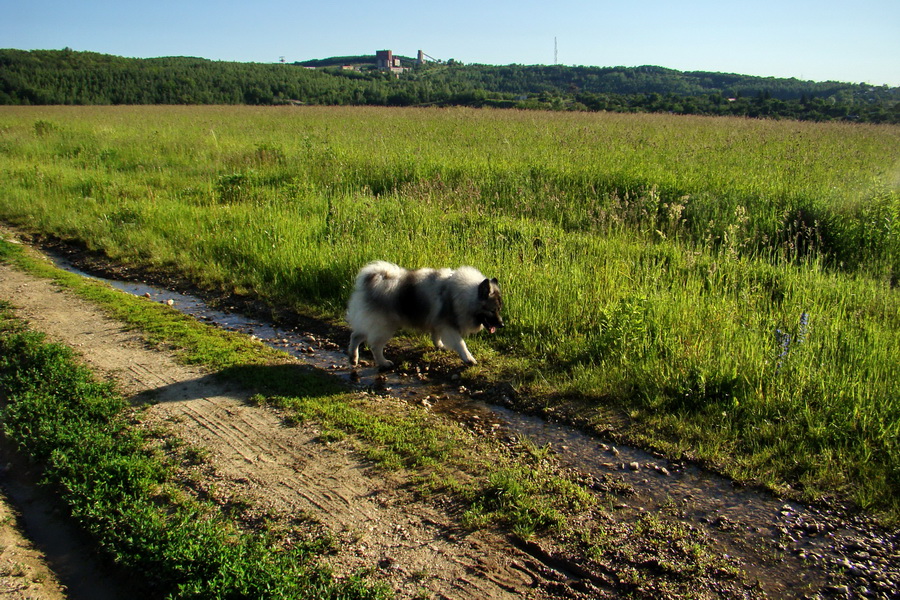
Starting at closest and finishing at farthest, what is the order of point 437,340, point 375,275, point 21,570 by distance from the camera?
point 21,570
point 375,275
point 437,340

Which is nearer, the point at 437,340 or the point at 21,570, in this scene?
the point at 21,570

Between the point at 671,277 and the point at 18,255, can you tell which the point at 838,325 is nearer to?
the point at 671,277

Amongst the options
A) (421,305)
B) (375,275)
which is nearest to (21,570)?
(375,275)

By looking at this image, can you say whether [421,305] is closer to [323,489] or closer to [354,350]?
[354,350]

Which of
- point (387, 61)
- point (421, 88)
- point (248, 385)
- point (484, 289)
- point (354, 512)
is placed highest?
point (387, 61)

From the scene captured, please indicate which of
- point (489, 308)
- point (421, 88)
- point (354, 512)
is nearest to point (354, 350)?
point (489, 308)

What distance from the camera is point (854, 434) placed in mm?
4590

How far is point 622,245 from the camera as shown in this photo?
28.1 ft

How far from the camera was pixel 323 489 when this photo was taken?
4047 mm

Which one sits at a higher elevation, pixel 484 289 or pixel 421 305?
pixel 484 289

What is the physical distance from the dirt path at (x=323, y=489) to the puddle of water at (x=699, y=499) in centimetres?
119

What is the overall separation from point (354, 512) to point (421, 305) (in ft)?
9.10

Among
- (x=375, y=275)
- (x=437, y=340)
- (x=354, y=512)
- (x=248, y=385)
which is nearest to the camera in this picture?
(x=354, y=512)

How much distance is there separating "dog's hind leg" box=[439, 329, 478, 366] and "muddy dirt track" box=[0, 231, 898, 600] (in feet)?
3.48
